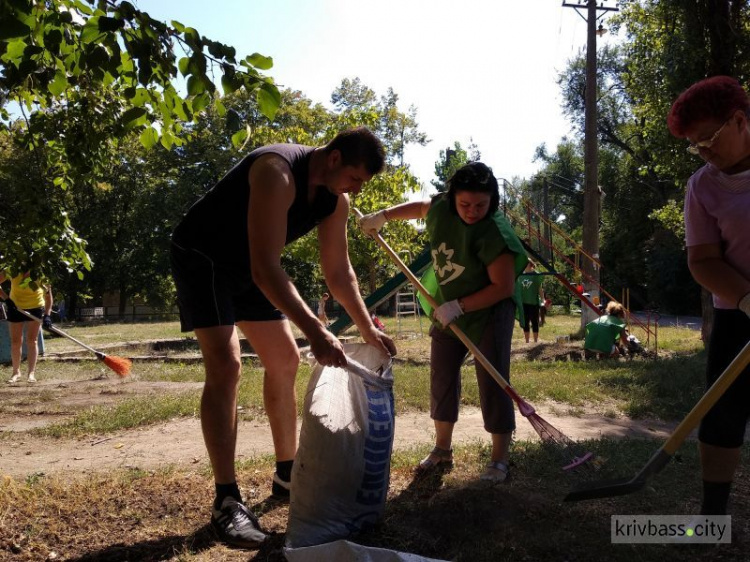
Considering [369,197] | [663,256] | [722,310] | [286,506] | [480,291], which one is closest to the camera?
[722,310]

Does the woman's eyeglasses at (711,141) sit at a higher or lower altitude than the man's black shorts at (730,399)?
higher

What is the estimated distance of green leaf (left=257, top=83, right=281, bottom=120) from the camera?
2387mm

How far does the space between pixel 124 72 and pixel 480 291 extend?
6.34ft

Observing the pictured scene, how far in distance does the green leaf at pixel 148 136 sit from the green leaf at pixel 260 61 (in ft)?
3.23

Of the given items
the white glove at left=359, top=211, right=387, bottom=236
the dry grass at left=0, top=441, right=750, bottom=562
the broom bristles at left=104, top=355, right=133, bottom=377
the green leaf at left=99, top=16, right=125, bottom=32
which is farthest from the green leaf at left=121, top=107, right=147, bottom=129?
the broom bristles at left=104, top=355, right=133, bottom=377

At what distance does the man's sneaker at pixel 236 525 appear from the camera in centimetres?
231

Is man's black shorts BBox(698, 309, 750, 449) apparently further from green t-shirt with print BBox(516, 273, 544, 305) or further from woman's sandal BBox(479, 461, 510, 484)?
green t-shirt with print BBox(516, 273, 544, 305)

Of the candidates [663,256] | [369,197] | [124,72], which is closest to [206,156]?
[369,197]

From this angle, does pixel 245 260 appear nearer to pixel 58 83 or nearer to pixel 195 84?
pixel 195 84

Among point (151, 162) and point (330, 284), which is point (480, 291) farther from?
point (151, 162)

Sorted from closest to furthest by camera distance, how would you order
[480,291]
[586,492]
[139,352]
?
[586,492] → [480,291] → [139,352]

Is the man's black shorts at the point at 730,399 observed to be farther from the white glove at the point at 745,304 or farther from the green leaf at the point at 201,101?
the green leaf at the point at 201,101

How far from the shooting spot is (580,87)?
1308 inches

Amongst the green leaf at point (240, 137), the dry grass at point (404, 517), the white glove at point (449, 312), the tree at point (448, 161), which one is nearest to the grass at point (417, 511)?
the dry grass at point (404, 517)
